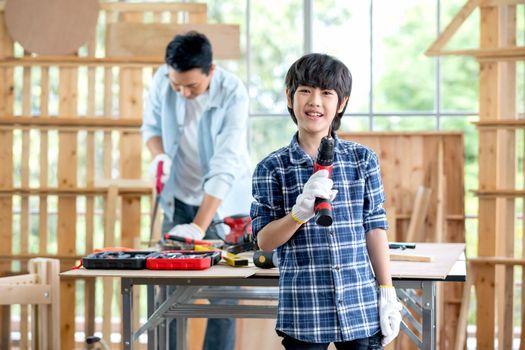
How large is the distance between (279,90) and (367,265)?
5.73 metres

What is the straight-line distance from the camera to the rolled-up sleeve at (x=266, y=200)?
2424 mm

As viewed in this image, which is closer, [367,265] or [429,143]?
[367,265]

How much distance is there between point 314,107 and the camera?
7.90ft

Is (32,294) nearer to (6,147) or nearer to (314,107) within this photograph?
(314,107)

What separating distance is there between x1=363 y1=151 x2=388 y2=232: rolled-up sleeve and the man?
1513 mm

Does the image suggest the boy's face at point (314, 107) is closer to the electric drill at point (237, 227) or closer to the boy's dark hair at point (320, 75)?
the boy's dark hair at point (320, 75)

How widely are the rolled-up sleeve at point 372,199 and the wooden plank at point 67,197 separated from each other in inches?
123

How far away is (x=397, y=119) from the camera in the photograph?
8812mm

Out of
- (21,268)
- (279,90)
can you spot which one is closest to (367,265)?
(21,268)

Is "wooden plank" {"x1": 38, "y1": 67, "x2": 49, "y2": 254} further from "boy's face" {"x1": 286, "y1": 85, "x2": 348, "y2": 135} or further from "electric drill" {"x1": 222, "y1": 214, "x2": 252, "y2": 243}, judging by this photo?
"boy's face" {"x1": 286, "y1": 85, "x2": 348, "y2": 135}

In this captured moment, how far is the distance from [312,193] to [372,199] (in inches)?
11.0

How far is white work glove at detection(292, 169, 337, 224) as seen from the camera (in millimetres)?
2238

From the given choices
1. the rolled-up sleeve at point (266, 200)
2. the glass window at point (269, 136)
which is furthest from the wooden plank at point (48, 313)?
the glass window at point (269, 136)

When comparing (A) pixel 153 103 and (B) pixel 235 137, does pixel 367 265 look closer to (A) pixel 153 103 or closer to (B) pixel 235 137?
(B) pixel 235 137
